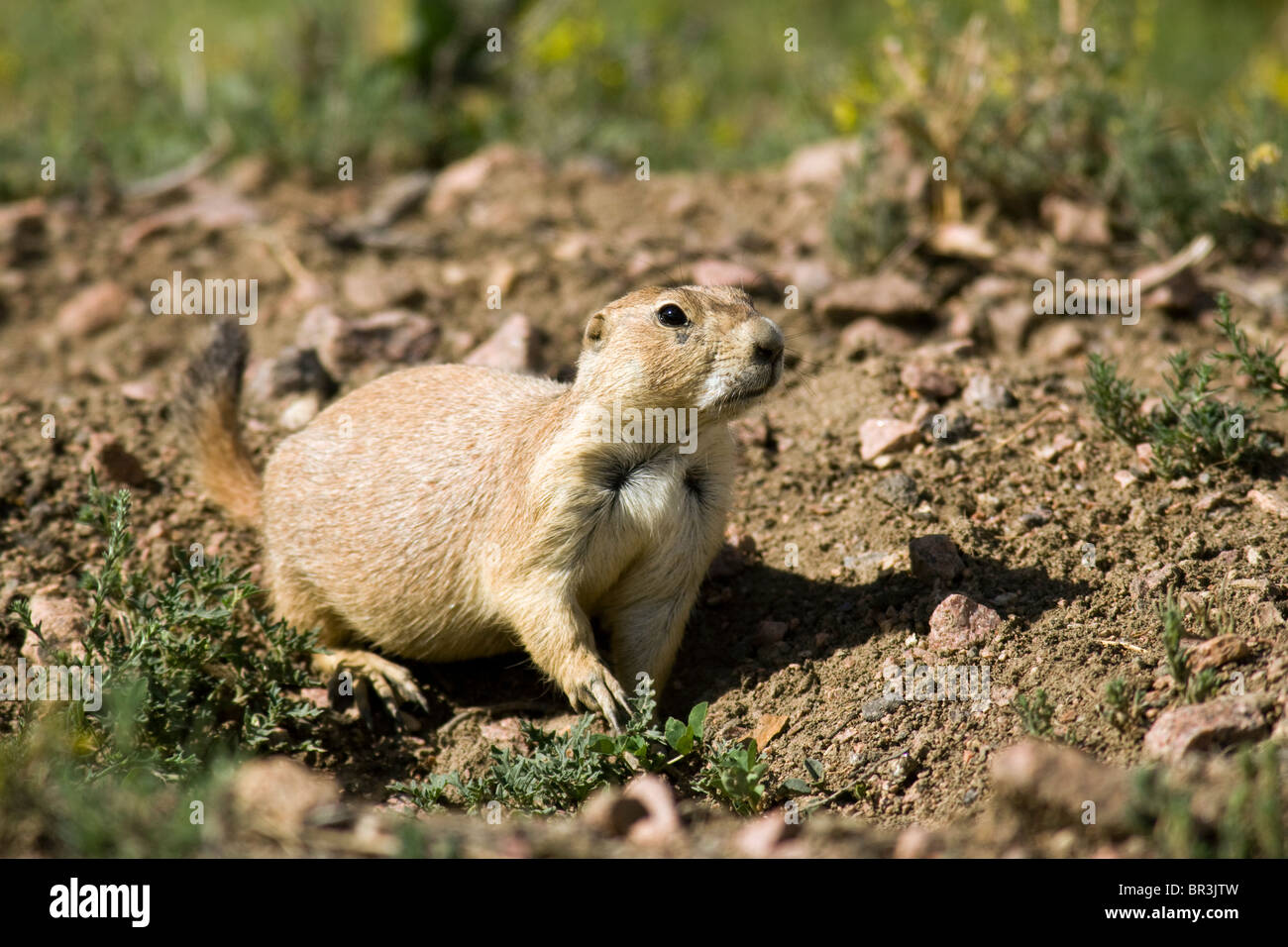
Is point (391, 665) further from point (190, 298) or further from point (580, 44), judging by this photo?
point (580, 44)

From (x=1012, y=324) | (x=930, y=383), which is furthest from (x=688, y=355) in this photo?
(x=1012, y=324)

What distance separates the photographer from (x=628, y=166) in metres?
8.93

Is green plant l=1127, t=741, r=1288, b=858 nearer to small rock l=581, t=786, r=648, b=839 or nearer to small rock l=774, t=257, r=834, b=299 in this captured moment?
small rock l=581, t=786, r=648, b=839

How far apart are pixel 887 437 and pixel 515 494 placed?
1910 mm

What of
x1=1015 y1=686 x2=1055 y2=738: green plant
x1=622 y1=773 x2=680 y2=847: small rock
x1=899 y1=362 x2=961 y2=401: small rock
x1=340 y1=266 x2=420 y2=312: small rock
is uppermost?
x1=340 y1=266 x2=420 y2=312: small rock

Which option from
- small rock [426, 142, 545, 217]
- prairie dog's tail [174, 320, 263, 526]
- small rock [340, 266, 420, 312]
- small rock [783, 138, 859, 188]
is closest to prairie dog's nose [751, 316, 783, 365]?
prairie dog's tail [174, 320, 263, 526]

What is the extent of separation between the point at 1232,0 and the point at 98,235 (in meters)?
11.5

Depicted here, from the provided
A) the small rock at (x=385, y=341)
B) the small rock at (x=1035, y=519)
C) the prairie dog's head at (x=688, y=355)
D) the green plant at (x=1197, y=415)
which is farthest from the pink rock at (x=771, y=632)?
the small rock at (x=385, y=341)

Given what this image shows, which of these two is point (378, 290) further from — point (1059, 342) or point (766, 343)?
point (1059, 342)

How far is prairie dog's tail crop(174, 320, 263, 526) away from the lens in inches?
223

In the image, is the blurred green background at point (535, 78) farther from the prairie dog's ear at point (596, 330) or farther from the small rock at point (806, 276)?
the prairie dog's ear at point (596, 330)

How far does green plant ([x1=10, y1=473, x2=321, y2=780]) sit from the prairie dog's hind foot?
185mm

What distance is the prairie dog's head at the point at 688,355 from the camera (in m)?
4.62
